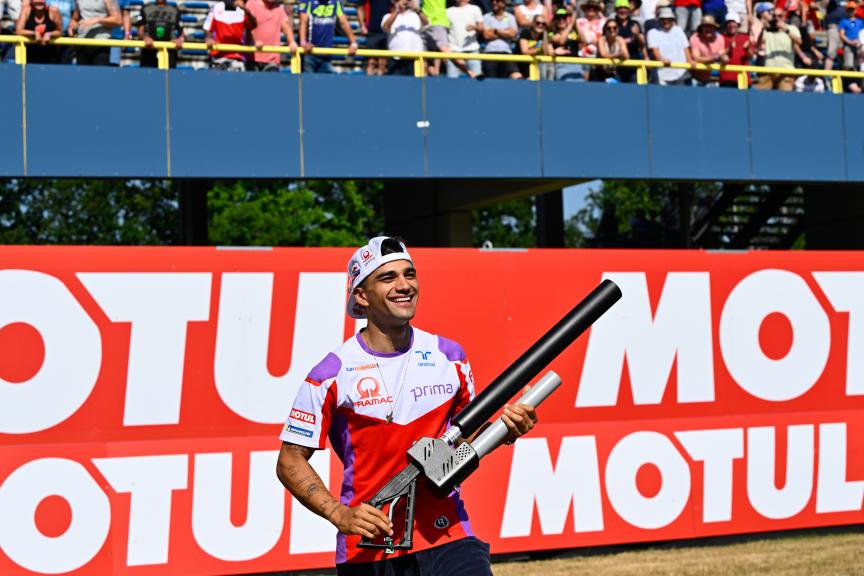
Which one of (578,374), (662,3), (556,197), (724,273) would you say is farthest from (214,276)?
(556,197)

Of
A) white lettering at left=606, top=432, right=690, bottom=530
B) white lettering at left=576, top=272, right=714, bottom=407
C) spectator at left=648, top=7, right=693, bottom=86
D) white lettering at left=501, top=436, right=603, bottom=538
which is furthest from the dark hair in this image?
spectator at left=648, top=7, right=693, bottom=86

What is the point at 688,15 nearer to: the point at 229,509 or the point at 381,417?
the point at 229,509

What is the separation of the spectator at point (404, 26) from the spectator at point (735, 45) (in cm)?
506

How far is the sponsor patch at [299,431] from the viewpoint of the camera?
5.37 meters

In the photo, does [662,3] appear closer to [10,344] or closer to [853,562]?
[853,562]

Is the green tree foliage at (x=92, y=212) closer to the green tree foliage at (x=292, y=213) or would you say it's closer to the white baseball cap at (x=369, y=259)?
the green tree foliage at (x=292, y=213)

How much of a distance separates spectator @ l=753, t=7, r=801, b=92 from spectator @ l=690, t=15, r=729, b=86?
2.86ft

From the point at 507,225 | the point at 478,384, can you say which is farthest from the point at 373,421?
the point at 507,225

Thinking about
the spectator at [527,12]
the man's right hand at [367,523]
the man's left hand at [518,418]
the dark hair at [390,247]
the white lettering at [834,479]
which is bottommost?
the white lettering at [834,479]

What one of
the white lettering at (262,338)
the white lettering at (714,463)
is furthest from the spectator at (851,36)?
the white lettering at (262,338)

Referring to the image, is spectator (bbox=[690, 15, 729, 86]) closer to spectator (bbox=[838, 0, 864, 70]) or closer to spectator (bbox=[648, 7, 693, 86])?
spectator (bbox=[648, 7, 693, 86])

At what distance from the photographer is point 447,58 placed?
58.2 ft

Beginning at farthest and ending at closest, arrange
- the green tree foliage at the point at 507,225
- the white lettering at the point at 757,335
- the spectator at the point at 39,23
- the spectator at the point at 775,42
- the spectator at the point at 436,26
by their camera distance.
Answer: the green tree foliage at the point at 507,225 → the spectator at the point at 775,42 → the spectator at the point at 436,26 → the spectator at the point at 39,23 → the white lettering at the point at 757,335

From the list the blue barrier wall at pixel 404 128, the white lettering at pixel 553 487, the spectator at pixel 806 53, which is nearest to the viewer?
the white lettering at pixel 553 487
